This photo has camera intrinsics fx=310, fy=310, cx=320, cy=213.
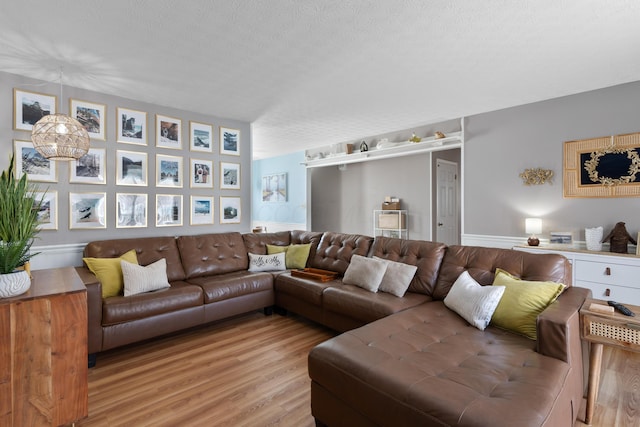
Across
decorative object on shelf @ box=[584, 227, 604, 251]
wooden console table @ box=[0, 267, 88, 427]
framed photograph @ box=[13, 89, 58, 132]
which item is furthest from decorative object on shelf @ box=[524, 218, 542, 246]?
framed photograph @ box=[13, 89, 58, 132]

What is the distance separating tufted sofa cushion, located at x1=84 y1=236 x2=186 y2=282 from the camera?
10.2 ft

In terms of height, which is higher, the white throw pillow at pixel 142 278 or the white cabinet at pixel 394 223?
the white cabinet at pixel 394 223

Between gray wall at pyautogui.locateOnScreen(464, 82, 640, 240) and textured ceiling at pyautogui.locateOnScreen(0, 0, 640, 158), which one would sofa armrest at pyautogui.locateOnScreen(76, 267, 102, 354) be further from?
gray wall at pyautogui.locateOnScreen(464, 82, 640, 240)

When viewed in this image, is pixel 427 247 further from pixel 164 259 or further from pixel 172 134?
pixel 172 134

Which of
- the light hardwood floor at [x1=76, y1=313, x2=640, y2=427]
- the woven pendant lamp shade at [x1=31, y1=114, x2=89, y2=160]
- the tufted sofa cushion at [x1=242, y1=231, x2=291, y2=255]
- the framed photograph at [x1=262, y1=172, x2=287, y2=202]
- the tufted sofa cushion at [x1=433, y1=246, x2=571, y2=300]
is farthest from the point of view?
the framed photograph at [x1=262, y1=172, x2=287, y2=202]

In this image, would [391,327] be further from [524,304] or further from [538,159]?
[538,159]

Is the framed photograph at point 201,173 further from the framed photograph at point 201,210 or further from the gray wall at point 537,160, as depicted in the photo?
the gray wall at point 537,160

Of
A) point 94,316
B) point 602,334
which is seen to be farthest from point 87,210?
point 602,334

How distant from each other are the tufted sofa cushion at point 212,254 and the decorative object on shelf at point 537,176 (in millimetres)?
3663

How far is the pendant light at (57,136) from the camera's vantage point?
8.36ft

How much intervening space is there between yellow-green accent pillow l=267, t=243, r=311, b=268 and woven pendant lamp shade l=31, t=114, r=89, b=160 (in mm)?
2321

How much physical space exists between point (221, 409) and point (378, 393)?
3.61 ft

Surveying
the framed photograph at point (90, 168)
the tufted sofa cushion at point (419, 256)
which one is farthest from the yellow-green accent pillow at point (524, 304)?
the framed photograph at point (90, 168)

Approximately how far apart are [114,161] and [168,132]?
28.6 inches
